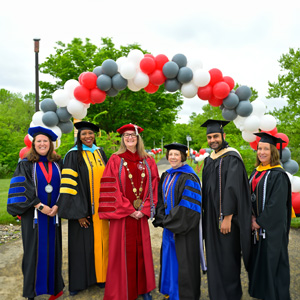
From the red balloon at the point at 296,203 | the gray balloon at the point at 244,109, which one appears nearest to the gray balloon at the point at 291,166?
the red balloon at the point at 296,203

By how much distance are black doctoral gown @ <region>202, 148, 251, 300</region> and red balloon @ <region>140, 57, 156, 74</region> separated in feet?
6.90

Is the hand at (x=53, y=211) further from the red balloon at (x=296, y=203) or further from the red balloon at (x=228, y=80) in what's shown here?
the red balloon at (x=296, y=203)

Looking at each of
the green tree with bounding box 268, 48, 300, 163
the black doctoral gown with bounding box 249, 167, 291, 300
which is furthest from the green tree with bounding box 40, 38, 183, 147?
the black doctoral gown with bounding box 249, 167, 291, 300

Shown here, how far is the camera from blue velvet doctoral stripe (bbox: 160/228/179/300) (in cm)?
332

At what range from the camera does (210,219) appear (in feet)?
11.0

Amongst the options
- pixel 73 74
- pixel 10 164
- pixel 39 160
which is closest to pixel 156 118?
pixel 73 74

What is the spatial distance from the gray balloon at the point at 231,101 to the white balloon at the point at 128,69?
Answer: 1.78 metres

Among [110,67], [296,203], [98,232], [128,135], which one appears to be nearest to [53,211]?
[98,232]

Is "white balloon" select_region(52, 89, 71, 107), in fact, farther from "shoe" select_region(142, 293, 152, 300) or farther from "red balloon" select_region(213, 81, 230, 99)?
"shoe" select_region(142, 293, 152, 300)

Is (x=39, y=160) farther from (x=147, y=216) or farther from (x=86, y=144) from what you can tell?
(x=147, y=216)

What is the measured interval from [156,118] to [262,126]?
1311 cm

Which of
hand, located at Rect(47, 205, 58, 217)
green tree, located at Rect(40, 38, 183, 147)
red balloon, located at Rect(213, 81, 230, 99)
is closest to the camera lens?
hand, located at Rect(47, 205, 58, 217)

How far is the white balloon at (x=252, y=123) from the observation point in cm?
465

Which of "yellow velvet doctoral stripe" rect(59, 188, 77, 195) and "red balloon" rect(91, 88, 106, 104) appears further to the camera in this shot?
"red balloon" rect(91, 88, 106, 104)
